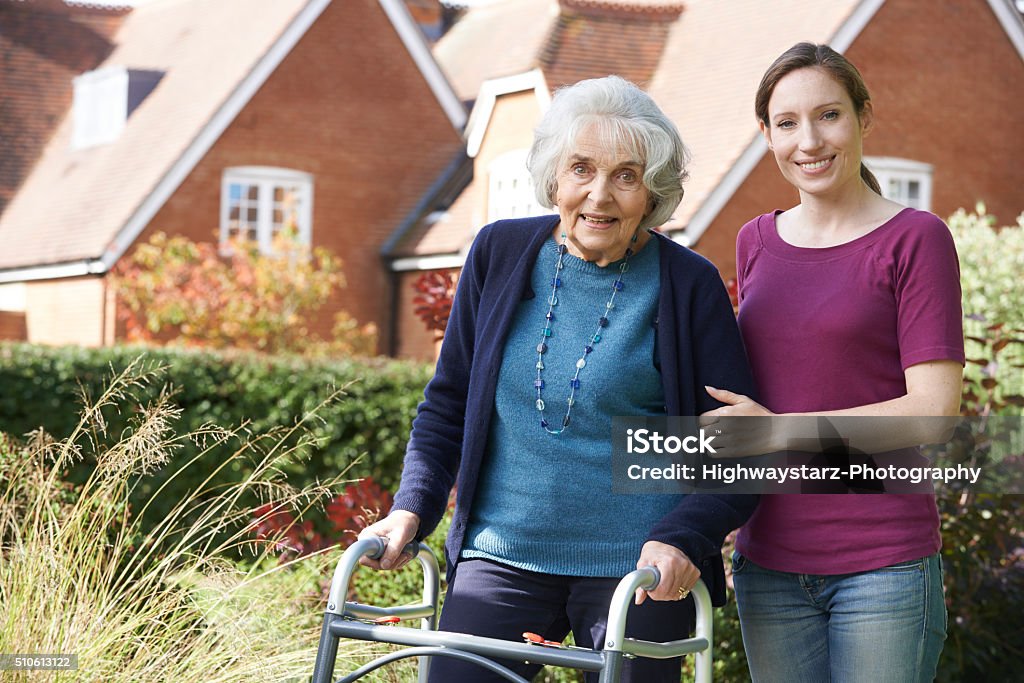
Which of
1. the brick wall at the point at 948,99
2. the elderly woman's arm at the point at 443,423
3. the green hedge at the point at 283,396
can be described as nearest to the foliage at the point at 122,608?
the elderly woman's arm at the point at 443,423

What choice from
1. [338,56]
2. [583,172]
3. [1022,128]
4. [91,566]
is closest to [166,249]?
[338,56]

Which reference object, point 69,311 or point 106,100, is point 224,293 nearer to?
point 69,311

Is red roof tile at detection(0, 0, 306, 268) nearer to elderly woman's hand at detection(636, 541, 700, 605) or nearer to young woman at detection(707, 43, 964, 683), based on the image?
young woman at detection(707, 43, 964, 683)

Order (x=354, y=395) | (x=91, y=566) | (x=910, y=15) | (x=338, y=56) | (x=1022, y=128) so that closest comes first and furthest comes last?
(x=91, y=566) → (x=354, y=395) → (x=910, y=15) → (x=1022, y=128) → (x=338, y=56)

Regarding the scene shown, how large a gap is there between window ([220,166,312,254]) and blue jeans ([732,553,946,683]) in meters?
18.9

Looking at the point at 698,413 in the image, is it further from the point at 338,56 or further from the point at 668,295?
the point at 338,56

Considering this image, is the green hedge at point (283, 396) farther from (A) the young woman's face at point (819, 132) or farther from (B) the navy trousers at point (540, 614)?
(A) the young woman's face at point (819, 132)

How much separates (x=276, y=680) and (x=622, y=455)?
2.02 metres

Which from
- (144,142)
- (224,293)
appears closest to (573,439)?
(224,293)

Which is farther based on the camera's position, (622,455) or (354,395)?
(354,395)

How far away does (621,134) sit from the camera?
9.72 feet

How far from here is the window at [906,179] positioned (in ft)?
63.9

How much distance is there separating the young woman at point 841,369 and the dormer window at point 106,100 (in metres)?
22.3

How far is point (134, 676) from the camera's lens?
14.5 feet
